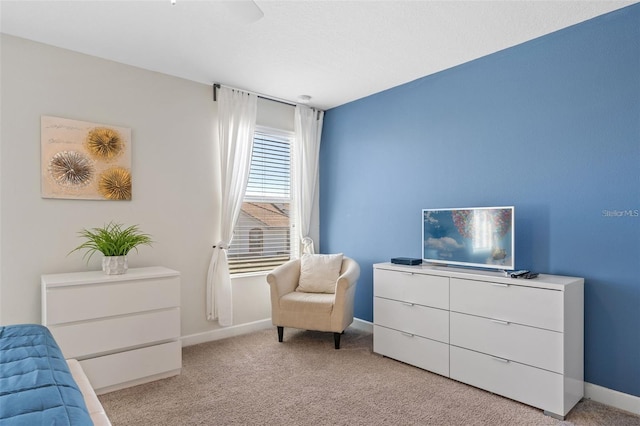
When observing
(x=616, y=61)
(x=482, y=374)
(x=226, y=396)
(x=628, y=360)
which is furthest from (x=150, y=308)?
(x=616, y=61)

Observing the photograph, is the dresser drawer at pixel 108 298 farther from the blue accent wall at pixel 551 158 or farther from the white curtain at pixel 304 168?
the blue accent wall at pixel 551 158

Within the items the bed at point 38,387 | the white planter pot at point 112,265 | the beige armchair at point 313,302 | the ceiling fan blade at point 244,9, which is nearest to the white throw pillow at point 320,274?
the beige armchair at point 313,302

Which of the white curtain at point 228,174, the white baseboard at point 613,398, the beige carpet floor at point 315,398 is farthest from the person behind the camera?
the white curtain at point 228,174

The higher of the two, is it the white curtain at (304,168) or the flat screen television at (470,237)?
the white curtain at (304,168)

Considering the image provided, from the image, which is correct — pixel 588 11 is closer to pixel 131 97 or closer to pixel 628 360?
pixel 628 360

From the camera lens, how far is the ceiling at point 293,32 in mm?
2508

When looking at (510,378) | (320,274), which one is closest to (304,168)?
(320,274)

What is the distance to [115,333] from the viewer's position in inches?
110

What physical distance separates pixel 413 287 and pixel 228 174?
85.2 inches

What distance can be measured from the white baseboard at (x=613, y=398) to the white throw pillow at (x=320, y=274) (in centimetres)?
221

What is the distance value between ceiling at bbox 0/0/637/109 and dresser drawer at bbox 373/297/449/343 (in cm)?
214

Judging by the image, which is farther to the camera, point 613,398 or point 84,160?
point 84,160

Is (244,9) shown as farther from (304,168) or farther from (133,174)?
(304,168)

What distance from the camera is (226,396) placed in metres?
2.68
